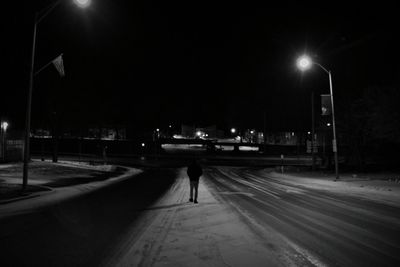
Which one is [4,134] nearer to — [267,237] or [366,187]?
[366,187]

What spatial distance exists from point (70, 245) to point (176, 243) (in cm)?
231

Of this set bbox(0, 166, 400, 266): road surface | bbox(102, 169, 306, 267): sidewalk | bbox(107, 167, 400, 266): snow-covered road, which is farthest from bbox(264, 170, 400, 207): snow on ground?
bbox(102, 169, 306, 267): sidewalk

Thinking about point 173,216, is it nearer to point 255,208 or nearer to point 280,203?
point 255,208

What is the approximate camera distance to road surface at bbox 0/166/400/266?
7.69m

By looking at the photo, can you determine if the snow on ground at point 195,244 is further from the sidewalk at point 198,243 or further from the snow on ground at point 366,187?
the snow on ground at point 366,187

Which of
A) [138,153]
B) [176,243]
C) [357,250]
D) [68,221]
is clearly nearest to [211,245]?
[176,243]

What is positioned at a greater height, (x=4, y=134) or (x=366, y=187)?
(x=4, y=134)

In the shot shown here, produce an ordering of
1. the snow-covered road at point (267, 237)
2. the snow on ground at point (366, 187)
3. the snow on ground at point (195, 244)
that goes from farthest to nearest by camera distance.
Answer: the snow on ground at point (366, 187)
the snow-covered road at point (267, 237)
the snow on ground at point (195, 244)

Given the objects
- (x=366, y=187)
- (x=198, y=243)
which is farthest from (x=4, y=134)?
(x=198, y=243)

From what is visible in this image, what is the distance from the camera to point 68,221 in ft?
39.3

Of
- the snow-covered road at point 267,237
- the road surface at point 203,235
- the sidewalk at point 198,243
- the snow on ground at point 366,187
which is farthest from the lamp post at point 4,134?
the sidewalk at point 198,243

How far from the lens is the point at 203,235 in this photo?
32.2 feet

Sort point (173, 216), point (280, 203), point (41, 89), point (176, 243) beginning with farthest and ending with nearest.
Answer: point (41, 89)
point (280, 203)
point (173, 216)
point (176, 243)

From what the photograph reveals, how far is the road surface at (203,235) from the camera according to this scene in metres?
7.69
